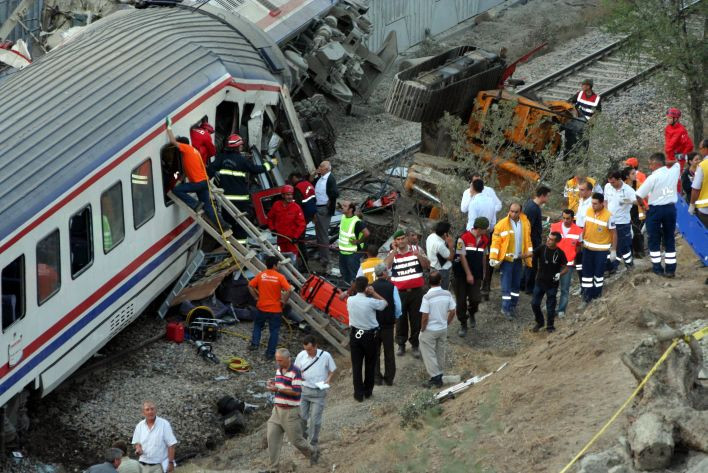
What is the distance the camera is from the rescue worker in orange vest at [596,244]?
45.2 feet

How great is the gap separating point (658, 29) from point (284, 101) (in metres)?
6.87

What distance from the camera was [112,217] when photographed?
1334 centimetres

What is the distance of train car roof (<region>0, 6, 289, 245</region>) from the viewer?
1252 cm

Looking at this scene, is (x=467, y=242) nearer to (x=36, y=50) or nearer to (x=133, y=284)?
(x=133, y=284)

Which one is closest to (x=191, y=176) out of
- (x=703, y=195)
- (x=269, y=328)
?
(x=269, y=328)

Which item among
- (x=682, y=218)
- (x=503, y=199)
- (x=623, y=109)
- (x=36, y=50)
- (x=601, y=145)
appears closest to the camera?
(x=682, y=218)

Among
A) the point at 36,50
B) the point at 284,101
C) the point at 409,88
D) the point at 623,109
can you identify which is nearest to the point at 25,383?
the point at 284,101

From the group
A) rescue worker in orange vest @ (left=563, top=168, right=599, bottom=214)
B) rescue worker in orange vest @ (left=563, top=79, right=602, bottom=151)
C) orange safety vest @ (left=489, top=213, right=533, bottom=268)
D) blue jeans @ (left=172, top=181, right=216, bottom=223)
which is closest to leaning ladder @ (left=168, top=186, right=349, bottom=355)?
blue jeans @ (left=172, top=181, right=216, bottom=223)

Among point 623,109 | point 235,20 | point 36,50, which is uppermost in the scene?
point 235,20

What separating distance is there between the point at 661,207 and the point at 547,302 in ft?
5.72

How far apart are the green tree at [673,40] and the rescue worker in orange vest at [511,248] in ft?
23.5

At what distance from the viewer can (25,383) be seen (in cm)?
1198

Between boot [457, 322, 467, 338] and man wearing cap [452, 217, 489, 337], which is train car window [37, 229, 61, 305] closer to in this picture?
man wearing cap [452, 217, 489, 337]

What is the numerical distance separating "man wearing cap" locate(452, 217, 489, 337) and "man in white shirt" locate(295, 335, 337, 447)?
3313 mm
